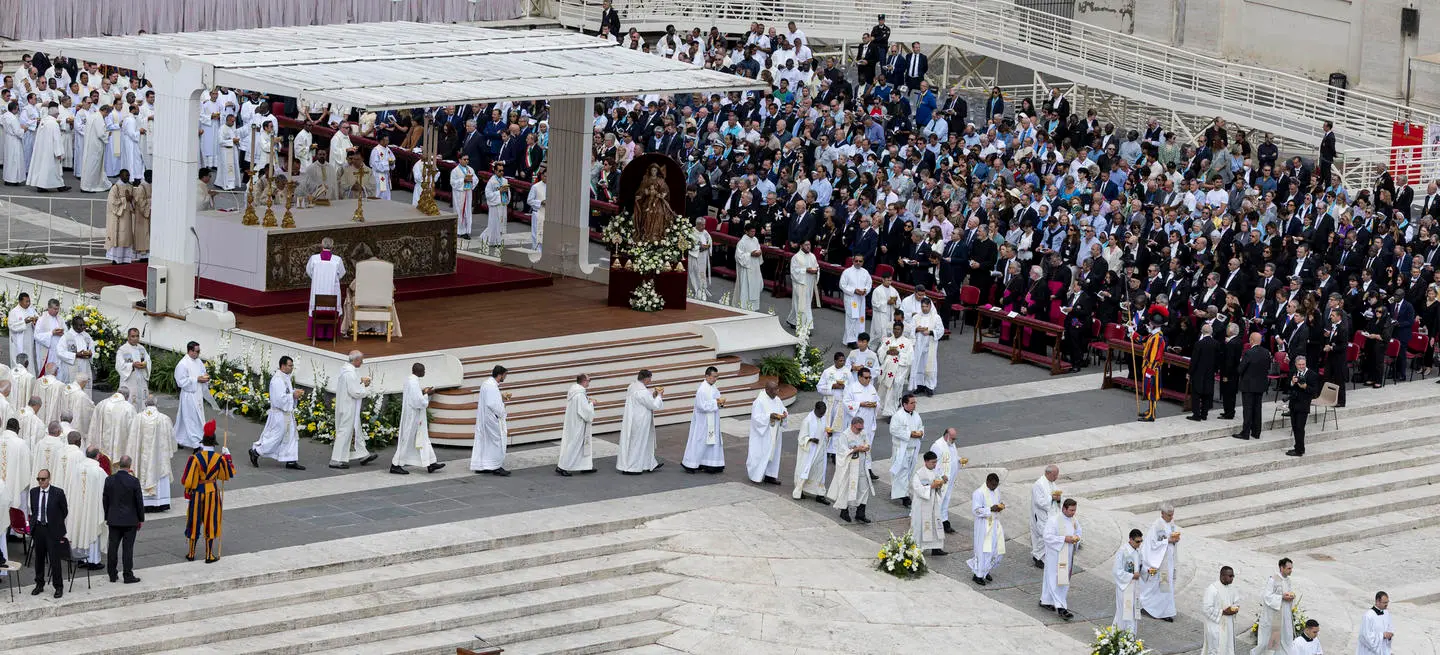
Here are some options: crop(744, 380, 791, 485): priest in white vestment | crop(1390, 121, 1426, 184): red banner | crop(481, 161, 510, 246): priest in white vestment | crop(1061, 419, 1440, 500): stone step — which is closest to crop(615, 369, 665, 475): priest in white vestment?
crop(744, 380, 791, 485): priest in white vestment

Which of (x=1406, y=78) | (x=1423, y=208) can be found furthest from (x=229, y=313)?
(x=1406, y=78)

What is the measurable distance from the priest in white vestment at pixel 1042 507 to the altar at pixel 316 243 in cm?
905

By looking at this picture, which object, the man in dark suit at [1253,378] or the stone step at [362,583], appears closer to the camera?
the stone step at [362,583]

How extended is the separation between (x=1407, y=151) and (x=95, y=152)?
1960cm

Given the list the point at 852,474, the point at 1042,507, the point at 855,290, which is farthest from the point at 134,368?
the point at 1042,507

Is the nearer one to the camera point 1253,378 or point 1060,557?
point 1060,557

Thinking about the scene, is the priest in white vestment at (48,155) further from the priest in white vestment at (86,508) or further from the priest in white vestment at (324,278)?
the priest in white vestment at (86,508)

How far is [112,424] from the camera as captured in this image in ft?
74.9

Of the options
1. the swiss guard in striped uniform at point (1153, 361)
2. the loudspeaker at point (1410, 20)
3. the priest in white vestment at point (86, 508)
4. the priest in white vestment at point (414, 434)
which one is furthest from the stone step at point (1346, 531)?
the loudspeaker at point (1410, 20)

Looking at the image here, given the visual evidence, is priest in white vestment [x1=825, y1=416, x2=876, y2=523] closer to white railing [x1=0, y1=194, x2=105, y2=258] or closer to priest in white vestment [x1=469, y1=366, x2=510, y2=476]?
priest in white vestment [x1=469, y1=366, x2=510, y2=476]

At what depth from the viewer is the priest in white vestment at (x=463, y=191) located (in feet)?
112

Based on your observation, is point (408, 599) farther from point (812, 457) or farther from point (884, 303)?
point (884, 303)

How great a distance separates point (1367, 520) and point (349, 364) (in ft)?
36.8

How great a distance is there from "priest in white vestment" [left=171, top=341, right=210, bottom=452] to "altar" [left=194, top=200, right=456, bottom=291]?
10.9 feet
